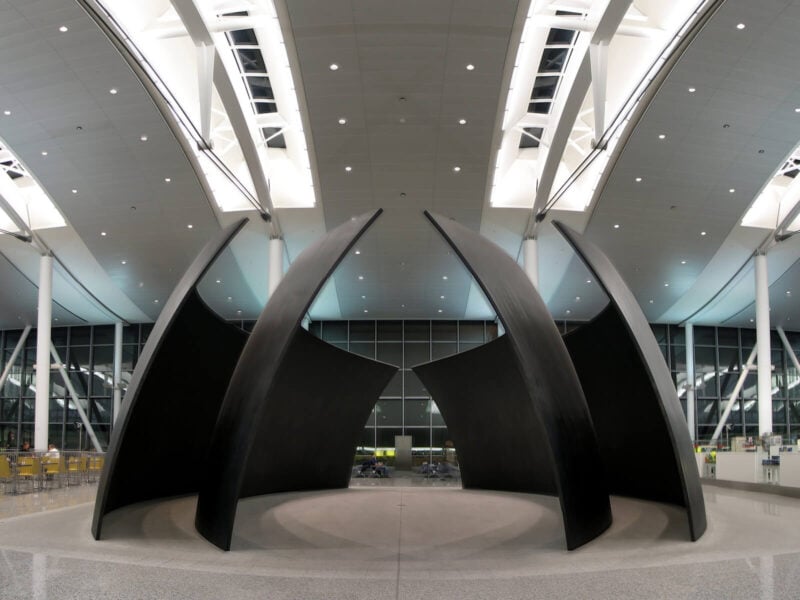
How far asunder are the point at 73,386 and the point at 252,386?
107ft

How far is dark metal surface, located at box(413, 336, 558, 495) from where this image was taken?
12.6m

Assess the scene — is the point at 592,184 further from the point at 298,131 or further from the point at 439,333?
the point at 439,333

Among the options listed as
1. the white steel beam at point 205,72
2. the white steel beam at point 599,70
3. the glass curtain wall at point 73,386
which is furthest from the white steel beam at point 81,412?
the white steel beam at point 599,70

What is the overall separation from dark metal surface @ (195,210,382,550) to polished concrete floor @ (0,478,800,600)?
408mm

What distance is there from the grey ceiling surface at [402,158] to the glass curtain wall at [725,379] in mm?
4666

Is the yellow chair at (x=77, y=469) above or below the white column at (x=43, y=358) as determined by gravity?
below

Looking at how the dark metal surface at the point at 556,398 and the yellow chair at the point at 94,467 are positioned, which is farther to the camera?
the yellow chair at the point at 94,467

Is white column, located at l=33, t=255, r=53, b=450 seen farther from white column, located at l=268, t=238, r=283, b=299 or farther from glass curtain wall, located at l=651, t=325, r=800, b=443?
glass curtain wall, located at l=651, t=325, r=800, b=443

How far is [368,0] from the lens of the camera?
567 inches

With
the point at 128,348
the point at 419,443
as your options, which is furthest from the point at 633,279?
the point at 128,348

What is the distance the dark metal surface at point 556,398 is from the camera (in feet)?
21.8

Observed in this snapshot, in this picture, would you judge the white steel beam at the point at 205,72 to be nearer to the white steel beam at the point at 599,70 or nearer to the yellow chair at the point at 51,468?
the white steel beam at the point at 599,70

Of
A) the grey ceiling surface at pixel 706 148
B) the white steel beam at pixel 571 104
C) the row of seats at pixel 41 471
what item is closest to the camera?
the white steel beam at pixel 571 104

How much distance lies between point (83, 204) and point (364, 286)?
11.8 m
